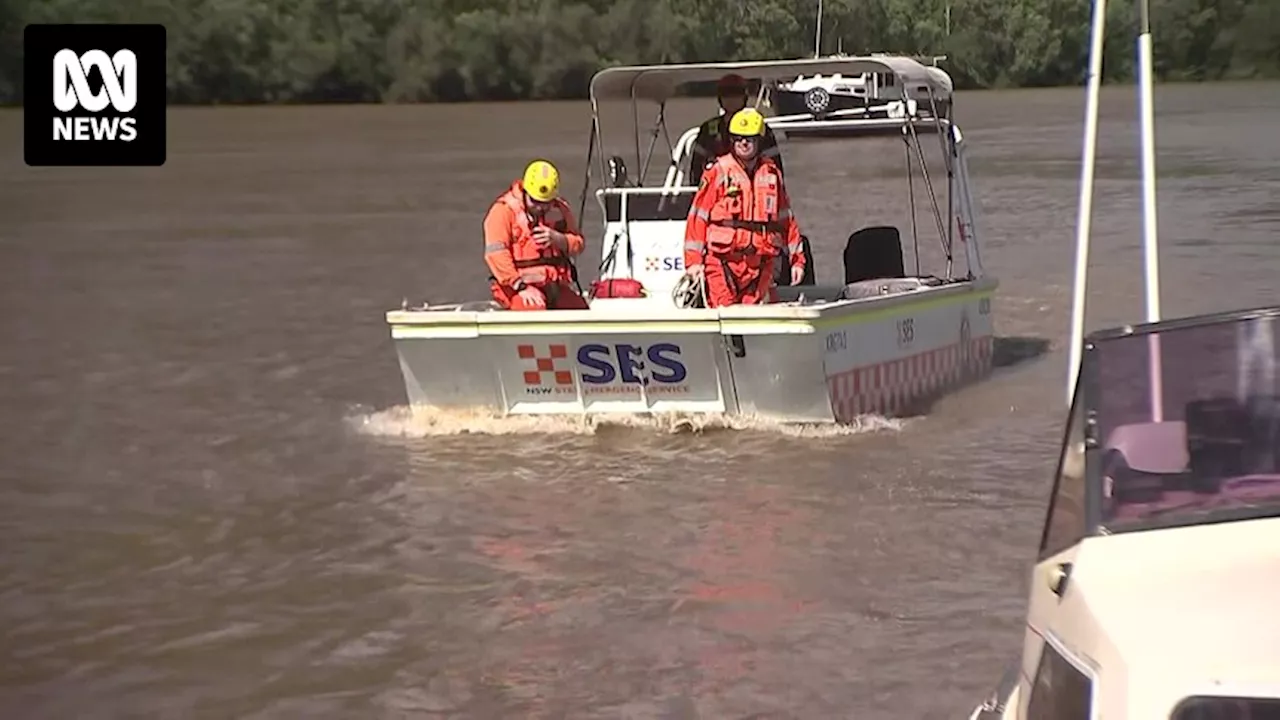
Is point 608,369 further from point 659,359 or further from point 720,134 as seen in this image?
point 720,134

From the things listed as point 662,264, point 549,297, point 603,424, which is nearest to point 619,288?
point 662,264

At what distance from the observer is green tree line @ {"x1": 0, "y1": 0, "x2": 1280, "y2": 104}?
5075 cm

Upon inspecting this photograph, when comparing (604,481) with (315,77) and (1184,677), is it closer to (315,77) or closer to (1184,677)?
(1184,677)

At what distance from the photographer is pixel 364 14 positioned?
184 ft

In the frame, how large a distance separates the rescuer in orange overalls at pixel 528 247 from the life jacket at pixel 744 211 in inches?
28.9

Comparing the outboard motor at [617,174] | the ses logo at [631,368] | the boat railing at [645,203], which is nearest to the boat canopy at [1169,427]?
the ses logo at [631,368]

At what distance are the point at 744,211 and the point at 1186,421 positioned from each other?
669 cm

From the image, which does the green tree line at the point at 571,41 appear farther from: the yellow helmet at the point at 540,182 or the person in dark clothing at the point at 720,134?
the yellow helmet at the point at 540,182

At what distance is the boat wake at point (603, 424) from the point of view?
32.0 feet

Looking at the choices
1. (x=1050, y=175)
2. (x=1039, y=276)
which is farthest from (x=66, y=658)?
(x=1050, y=175)

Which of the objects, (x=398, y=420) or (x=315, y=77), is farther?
(x=315, y=77)

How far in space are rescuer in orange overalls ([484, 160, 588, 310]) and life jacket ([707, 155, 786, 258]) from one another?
0.73 meters

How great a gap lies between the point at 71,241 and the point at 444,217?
4415 millimetres

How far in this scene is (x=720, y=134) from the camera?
441 inches
